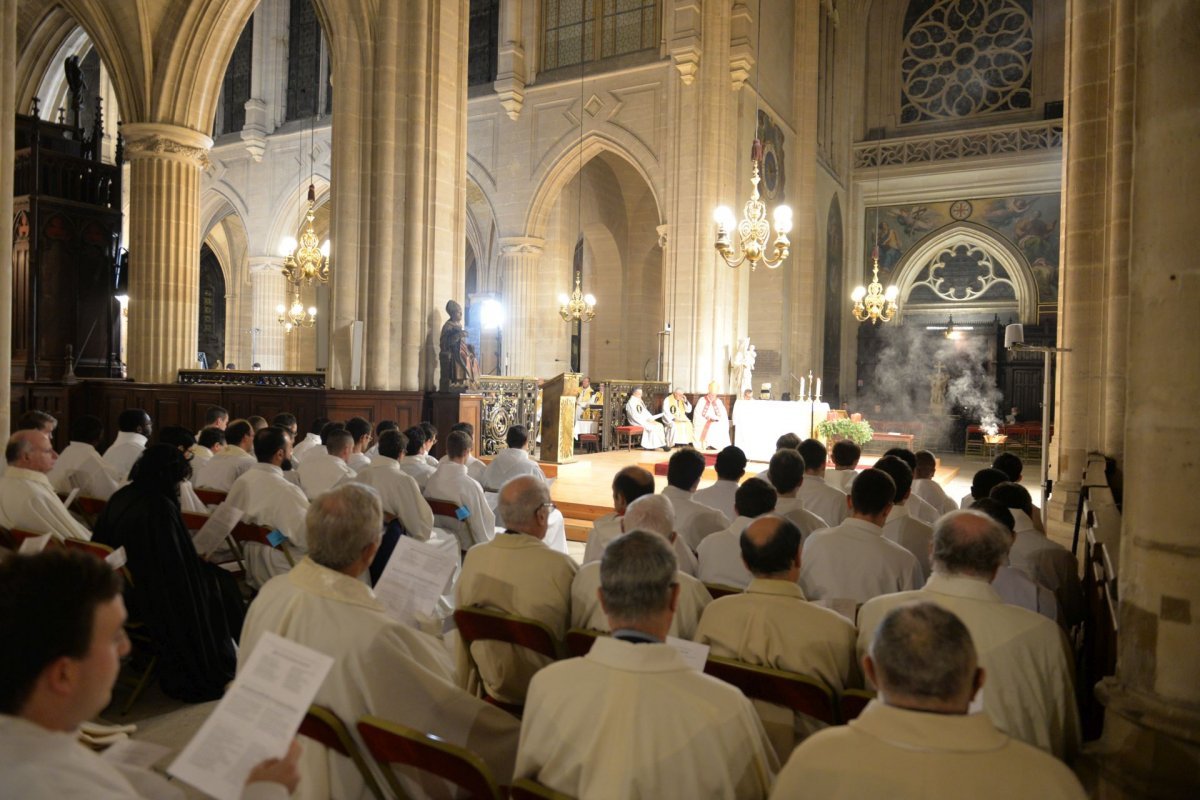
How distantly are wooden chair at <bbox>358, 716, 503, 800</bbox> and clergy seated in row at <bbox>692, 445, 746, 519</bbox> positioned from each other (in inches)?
125

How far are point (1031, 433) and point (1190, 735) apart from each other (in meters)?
18.5

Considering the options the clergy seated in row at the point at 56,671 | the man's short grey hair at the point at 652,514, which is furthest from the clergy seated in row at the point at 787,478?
the clergy seated in row at the point at 56,671

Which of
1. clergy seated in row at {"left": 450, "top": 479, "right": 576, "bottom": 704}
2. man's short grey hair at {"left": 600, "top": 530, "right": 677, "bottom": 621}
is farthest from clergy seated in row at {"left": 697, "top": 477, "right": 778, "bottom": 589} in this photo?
man's short grey hair at {"left": 600, "top": 530, "right": 677, "bottom": 621}

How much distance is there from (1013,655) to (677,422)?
41.1 feet

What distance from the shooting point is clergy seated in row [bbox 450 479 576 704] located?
2832 millimetres

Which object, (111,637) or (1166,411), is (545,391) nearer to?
(1166,411)

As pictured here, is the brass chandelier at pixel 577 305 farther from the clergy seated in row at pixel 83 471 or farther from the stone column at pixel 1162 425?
the stone column at pixel 1162 425

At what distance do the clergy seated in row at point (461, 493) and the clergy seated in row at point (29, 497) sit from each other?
211 cm

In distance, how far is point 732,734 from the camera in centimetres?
162

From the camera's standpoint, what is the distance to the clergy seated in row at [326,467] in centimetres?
550

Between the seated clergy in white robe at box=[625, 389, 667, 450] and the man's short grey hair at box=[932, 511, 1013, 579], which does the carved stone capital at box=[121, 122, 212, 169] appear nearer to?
the seated clergy in white robe at box=[625, 389, 667, 450]

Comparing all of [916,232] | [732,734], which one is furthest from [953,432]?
[732,734]

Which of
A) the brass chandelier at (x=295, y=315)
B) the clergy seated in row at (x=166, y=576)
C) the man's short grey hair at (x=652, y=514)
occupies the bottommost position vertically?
the clergy seated in row at (x=166, y=576)

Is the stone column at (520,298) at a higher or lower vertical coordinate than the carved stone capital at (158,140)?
lower
